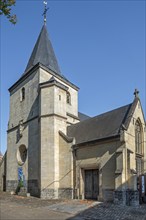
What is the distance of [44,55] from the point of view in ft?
85.8

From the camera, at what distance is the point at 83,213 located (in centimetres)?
1227

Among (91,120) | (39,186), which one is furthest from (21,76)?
Result: (39,186)

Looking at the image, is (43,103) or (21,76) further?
(21,76)

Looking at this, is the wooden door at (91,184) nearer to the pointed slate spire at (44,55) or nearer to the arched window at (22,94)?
the arched window at (22,94)

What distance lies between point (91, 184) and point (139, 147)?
4586 mm

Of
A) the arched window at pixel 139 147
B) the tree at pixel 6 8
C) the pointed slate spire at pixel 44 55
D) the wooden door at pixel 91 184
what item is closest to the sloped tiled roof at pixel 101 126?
the arched window at pixel 139 147

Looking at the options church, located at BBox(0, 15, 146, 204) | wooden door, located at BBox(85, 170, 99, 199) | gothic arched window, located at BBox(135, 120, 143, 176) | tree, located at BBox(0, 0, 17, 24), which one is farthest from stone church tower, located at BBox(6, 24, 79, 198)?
tree, located at BBox(0, 0, 17, 24)

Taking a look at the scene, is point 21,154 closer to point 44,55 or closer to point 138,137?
point 44,55

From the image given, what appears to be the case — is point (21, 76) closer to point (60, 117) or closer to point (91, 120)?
point (60, 117)

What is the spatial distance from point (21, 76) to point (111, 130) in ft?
39.5

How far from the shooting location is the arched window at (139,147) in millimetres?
18359

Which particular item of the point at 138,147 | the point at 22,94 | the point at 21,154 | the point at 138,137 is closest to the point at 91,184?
the point at 138,147

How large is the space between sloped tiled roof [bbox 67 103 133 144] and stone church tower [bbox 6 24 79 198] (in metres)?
1.08

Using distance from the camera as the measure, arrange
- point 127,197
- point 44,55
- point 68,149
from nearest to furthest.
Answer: point 127,197
point 68,149
point 44,55
